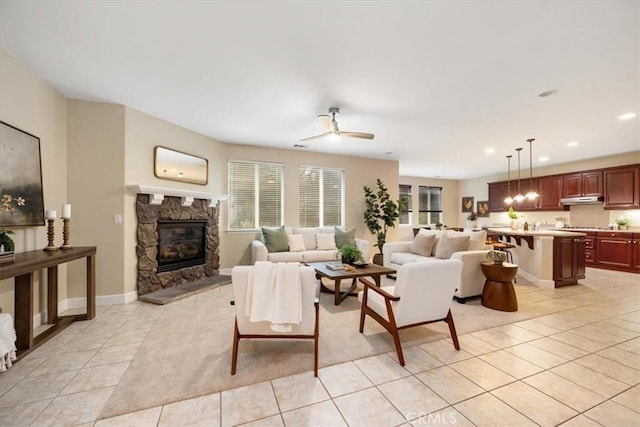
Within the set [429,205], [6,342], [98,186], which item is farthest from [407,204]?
[6,342]

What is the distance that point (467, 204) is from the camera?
1004 centimetres

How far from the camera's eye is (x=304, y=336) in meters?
2.18

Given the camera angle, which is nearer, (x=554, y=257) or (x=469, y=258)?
(x=469, y=258)

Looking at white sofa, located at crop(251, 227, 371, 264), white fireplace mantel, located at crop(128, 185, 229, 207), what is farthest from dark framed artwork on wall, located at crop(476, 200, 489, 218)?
white fireplace mantel, located at crop(128, 185, 229, 207)

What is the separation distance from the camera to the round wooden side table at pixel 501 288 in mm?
3400

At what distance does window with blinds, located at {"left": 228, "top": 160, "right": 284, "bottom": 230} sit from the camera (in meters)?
5.66

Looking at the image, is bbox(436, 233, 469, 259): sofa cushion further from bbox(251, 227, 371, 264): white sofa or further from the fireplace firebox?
the fireplace firebox

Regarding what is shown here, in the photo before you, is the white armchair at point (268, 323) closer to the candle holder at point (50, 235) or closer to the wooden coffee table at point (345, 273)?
the wooden coffee table at point (345, 273)

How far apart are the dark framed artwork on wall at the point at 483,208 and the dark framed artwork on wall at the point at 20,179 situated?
10992 mm

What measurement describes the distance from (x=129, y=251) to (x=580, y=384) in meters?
5.04

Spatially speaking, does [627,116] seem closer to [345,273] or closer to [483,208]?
[345,273]

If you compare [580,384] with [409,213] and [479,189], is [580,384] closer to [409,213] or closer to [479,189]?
[409,213]

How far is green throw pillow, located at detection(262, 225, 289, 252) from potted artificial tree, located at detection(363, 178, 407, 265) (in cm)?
238

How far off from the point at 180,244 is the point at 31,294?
2099mm
